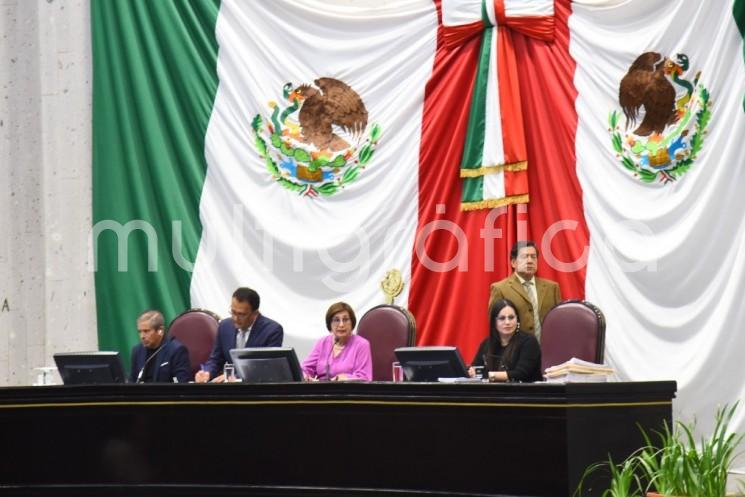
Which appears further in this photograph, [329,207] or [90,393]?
[329,207]

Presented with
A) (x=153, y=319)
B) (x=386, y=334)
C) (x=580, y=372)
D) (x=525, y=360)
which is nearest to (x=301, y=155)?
(x=386, y=334)

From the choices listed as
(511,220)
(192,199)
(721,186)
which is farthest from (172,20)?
(721,186)

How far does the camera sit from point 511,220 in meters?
6.95

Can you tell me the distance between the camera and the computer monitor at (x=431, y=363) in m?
5.11

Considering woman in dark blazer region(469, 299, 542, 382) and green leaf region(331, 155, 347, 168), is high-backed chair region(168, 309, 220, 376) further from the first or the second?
woman in dark blazer region(469, 299, 542, 382)

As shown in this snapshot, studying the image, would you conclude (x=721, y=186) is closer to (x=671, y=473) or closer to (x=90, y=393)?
(x=671, y=473)

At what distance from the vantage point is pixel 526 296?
6363mm

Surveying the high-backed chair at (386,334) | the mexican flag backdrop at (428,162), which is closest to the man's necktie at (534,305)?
the mexican flag backdrop at (428,162)

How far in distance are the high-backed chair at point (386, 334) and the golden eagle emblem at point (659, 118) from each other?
59.4 inches

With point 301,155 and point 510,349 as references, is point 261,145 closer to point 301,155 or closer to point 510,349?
point 301,155

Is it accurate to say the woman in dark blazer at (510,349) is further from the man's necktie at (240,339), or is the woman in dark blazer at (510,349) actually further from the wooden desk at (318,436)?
the man's necktie at (240,339)

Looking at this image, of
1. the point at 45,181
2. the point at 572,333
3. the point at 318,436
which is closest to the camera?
the point at 318,436

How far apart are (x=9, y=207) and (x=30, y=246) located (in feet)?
1.00

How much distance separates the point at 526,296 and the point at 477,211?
85 cm
